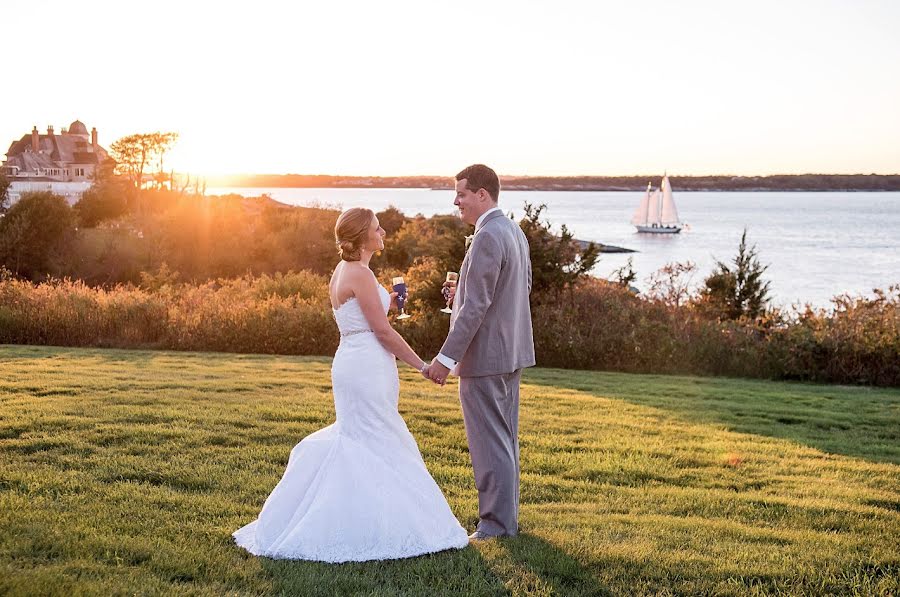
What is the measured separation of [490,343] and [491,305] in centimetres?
24

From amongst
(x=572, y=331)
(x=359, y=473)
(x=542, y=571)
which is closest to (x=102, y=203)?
(x=572, y=331)

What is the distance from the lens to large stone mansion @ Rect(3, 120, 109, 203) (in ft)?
228

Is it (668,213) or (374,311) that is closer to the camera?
(374,311)

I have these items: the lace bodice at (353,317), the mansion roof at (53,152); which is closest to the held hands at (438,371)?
the lace bodice at (353,317)

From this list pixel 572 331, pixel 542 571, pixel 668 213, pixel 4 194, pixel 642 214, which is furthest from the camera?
pixel 642 214

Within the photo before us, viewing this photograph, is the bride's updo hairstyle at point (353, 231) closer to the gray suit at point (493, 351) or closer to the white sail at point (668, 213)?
the gray suit at point (493, 351)

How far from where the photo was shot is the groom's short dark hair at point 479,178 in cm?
548

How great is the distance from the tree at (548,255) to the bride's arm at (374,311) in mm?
12171

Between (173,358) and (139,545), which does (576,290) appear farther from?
(139,545)

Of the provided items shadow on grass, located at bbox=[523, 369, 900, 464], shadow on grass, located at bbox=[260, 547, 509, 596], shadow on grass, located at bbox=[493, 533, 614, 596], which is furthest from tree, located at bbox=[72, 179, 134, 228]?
shadow on grass, located at bbox=[493, 533, 614, 596]

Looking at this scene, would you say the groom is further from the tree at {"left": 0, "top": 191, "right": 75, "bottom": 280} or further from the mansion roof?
the mansion roof

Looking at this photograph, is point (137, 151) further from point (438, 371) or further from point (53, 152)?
point (438, 371)

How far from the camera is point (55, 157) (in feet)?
246

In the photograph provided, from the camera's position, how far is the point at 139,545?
527 centimetres
